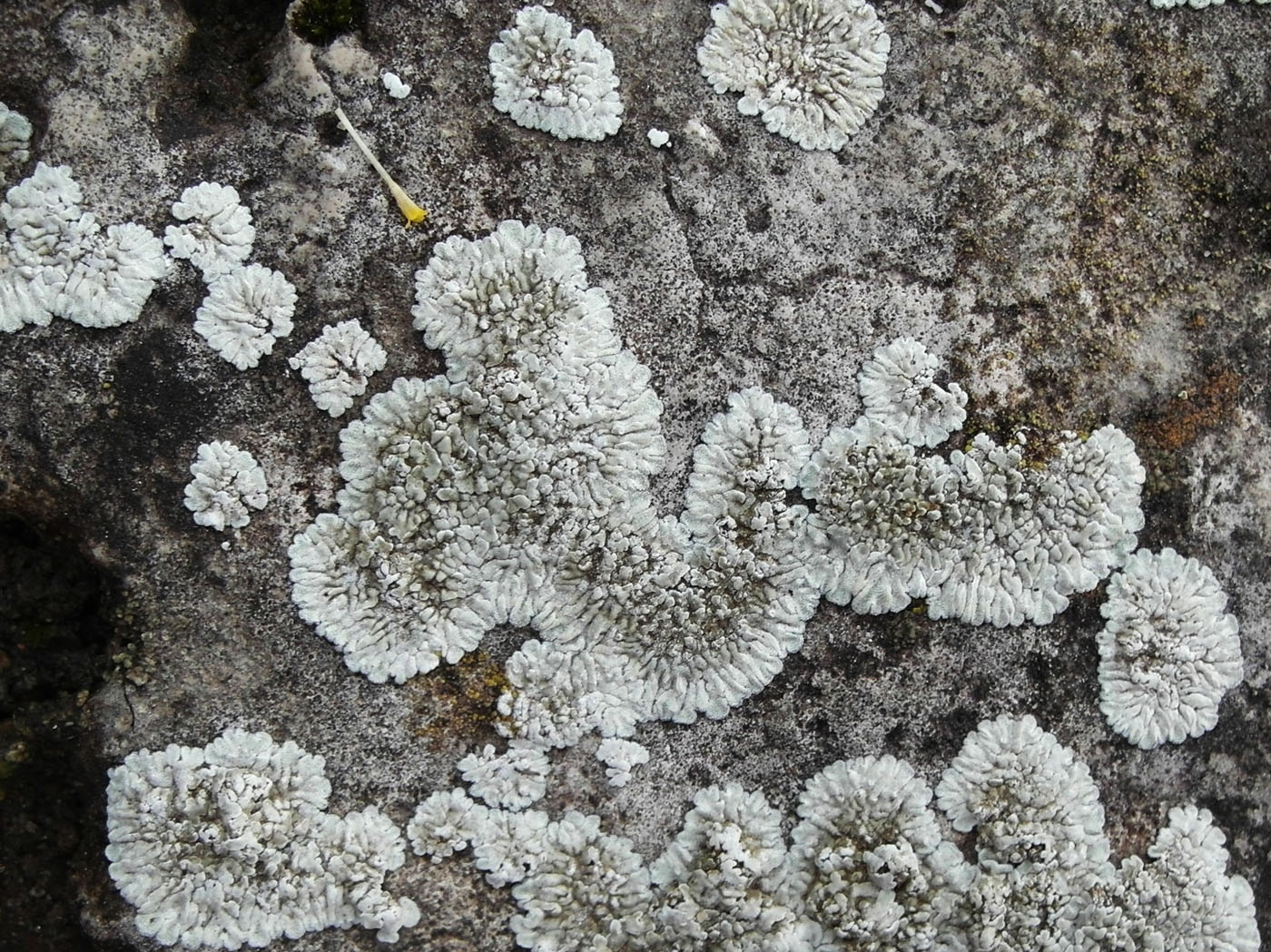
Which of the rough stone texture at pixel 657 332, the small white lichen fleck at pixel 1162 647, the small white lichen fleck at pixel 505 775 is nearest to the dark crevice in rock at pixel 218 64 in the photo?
the rough stone texture at pixel 657 332

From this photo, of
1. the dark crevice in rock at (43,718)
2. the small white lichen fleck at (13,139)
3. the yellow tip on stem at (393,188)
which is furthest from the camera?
the dark crevice in rock at (43,718)

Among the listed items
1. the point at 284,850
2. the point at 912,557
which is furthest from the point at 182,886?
the point at 912,557

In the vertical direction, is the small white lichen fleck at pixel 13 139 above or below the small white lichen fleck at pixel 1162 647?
below

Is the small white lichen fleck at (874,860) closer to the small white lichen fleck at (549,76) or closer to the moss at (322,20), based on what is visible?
the small white lichen fleck at (549,76)

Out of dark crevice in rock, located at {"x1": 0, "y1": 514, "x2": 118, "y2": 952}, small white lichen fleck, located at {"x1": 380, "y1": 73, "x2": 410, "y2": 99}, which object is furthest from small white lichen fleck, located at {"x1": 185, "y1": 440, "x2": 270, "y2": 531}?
small white lichen fleck, located at {"x1": 380, "y1": 73, "x2": 410, "y2": 99}

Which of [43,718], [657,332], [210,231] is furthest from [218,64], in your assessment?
[43,718]

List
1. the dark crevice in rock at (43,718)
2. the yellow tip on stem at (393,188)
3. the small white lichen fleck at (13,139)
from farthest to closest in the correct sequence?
the dark crevice in rock at (43,718)
the yellow tip on stem at (393,188)
the small white lichen fleck at (13,139)

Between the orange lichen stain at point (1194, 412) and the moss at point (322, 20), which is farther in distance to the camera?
the orange lichen stain at point (1194, 412)

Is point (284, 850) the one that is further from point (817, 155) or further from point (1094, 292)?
point (1094, 292)
